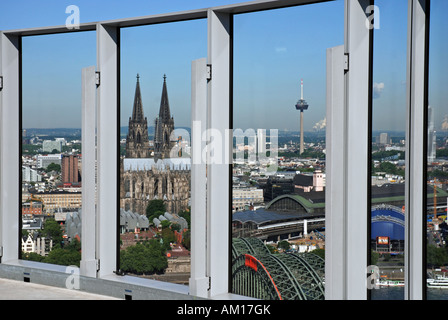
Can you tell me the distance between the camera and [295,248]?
4.18m

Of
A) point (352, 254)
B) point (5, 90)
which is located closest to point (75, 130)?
point (5, 90)

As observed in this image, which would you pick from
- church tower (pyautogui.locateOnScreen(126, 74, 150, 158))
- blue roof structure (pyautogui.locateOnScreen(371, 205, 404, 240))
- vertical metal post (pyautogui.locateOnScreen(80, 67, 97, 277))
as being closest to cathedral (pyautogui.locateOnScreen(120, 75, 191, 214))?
church tower (pyautogui.locateOnScreen(126, 74, 150, 158))

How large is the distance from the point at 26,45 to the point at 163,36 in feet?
5.10

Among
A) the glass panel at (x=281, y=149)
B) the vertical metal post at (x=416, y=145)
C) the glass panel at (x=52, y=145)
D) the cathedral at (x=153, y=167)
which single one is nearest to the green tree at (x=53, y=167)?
the glass panel at (x=52, y=145)

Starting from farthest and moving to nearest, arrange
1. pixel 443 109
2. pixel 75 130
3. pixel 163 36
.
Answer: pixel 75 130
pixel 163 36
pixel 443 109

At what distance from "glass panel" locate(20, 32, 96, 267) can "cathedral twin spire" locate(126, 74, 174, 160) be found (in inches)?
22.8

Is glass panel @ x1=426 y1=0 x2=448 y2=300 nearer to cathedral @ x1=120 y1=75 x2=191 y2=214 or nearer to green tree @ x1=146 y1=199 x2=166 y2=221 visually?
cathedral @ x1=120 y1=75 x2=191 y2=214

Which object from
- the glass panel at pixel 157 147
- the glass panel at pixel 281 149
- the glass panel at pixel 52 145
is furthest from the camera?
the glass panel at pixel 52 145

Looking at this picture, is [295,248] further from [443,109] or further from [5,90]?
[5,90]

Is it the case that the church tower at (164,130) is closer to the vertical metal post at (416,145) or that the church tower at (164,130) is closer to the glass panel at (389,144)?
the glass panel at (389,144)

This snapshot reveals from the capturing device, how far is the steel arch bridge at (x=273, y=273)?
415 cm

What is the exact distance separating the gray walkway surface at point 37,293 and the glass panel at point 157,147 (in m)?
0.43

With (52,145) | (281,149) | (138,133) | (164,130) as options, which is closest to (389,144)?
(281,149)

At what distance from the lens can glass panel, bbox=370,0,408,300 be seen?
12.0 feet
